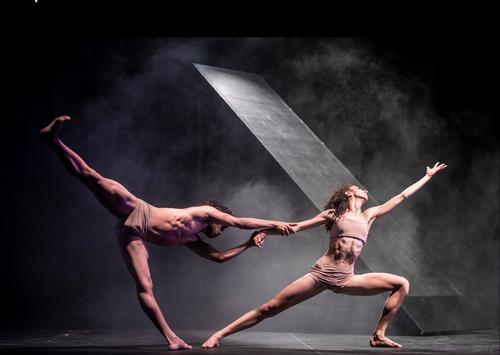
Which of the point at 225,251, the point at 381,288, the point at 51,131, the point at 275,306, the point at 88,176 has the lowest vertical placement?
the point at 275,306

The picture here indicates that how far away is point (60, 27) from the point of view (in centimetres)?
543

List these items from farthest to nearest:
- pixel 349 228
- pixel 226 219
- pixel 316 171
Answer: pixel 316 171 < pixel 349 228 < pixel 226 219

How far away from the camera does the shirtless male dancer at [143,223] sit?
13.8ft

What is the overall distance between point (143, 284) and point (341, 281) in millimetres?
1476

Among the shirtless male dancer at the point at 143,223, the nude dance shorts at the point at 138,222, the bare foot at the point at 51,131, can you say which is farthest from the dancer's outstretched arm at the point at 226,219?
the bare foot at the point at 51,131

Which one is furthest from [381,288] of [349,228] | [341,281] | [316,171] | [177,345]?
[316,171]

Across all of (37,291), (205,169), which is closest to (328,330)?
(205,169)

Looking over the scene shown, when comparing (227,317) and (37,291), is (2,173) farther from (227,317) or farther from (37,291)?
(227,317)

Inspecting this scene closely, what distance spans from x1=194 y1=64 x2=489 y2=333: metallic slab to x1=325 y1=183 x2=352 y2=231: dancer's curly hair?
0.46 metres

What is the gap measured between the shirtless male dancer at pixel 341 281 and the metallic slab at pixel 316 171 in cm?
54

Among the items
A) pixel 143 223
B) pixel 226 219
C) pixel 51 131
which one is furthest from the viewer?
pixel 226 219

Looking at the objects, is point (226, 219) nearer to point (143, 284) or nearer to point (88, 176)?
point (143, 284)

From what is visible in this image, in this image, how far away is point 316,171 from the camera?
5.93 meters

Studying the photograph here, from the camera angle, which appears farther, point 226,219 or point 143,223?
point 226,219
